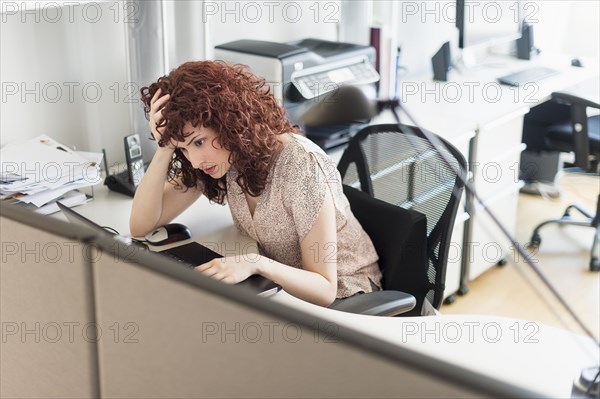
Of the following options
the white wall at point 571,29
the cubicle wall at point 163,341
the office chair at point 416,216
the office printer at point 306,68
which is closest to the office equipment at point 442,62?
the office printer at point 306,68

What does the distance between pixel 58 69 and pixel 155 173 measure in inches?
24.0

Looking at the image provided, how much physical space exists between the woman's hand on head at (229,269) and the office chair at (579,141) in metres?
2.05

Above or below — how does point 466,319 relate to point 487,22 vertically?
below

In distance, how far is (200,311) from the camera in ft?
2.87

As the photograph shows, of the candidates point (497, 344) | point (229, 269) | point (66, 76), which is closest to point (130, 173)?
point (66, 76)

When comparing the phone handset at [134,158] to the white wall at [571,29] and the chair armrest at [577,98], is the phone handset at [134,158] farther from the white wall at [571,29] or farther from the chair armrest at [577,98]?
the white wall at [571,29]

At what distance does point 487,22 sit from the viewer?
142 inches

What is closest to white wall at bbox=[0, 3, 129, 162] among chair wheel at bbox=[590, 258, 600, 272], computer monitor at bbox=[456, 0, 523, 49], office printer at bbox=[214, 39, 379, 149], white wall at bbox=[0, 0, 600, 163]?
white wall at bbox=[0, 0, 600, 163]

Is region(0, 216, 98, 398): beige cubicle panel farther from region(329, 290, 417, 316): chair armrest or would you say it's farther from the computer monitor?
the computer monitor

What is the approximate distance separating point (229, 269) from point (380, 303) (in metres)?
0.36

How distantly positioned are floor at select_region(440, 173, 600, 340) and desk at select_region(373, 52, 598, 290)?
0.07m

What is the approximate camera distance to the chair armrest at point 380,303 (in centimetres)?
176

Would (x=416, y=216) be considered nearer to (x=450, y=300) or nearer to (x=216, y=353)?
(x=216, y=353)

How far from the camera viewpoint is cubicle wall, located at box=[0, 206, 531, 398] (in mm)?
784
